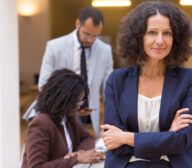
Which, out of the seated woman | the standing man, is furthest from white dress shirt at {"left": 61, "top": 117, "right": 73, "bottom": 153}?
the standing man

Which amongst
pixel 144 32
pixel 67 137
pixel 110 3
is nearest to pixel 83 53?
pixel 67 137

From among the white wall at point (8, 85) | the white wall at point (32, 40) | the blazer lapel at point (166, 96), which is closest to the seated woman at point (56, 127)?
the blazer lapel at point (166, 96)

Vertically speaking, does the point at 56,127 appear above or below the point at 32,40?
above

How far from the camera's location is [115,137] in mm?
2035

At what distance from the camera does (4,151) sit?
4074mm

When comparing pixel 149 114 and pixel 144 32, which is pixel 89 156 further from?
pixel 144 32

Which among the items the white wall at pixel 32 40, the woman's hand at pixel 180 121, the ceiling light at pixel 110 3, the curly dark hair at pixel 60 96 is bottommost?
the white wall at pixel 32 40

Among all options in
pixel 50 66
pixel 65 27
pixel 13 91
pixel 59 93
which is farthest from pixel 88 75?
pixel 65 27

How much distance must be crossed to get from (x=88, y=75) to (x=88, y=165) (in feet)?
5.44

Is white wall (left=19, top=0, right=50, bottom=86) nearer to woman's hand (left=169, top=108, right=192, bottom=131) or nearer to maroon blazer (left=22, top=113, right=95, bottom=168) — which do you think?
maroon blazer (left=22, top=113, right=95, bottom=168)

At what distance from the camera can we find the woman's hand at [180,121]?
1989 mm

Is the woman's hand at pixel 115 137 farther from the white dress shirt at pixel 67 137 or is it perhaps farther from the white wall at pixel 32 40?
the white wall at pixel 32 40

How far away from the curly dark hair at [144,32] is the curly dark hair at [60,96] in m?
0.81

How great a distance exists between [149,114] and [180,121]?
0.43 feet
